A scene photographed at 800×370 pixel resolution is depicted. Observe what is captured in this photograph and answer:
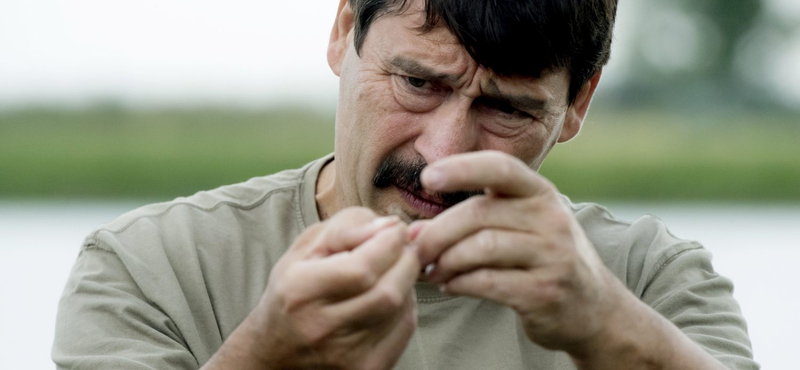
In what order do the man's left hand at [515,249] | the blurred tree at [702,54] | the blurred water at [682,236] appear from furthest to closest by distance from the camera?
the blurred tree at [702,54], the blurred water at [682,236], the man's left hand at [515,249]

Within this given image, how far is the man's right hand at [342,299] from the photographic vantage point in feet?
5.23

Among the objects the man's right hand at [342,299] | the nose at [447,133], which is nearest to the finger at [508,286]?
the man's right hand at [342,299]

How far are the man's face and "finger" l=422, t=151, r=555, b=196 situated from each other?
2.17 ft

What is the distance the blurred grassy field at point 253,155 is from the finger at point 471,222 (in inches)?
502

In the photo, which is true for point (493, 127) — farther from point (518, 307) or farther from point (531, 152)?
point (518, 307)

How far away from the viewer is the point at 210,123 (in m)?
19.0

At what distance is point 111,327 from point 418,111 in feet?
2.96

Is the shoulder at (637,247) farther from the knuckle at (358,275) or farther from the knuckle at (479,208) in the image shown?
the knuckle at (358,275)

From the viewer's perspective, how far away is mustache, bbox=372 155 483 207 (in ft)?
7.73

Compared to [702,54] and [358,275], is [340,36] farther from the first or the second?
[702,54]

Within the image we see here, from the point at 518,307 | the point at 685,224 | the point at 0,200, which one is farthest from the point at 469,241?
the point at 0,200

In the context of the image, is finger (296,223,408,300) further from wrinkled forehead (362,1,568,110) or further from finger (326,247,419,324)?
wrinkled forehead (362,1,568,110)

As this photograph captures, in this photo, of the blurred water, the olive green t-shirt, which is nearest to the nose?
the olive green t-shirt

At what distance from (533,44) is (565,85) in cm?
26
